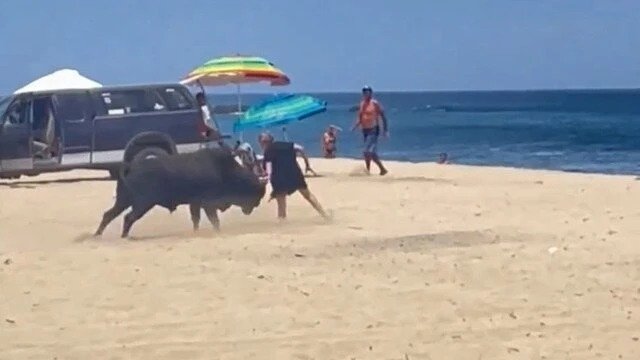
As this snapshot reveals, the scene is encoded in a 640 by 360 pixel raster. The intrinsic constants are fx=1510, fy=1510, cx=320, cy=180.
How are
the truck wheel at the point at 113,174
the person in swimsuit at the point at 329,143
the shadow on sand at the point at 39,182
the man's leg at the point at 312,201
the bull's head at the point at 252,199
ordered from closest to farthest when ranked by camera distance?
the bull's head at the point at 252,199 < the man's leg at the point at 312,201 < the truck wheel at the point at 113,174 < the shadow on sand at the point at 39,182 < the person in swimsuit at the point at 329,143

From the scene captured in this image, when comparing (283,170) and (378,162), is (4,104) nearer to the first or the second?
(378,162)

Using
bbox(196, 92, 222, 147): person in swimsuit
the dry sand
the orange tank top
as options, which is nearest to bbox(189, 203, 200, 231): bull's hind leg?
the dry sand

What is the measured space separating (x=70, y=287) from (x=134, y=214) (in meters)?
3.30

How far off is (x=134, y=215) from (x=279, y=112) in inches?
367

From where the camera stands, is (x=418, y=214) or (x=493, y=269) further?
(x=418, y=214)

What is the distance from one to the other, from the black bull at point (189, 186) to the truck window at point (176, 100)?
24.8ft

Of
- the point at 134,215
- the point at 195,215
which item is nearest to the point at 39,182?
the point at 195,215

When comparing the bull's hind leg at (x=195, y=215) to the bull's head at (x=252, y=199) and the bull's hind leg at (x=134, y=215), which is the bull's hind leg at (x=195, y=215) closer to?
the bull's head at (x=252, y=199)

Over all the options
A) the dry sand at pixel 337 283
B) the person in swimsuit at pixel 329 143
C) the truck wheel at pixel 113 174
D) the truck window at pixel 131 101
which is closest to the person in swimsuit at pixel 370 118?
the truck window at pixel 131 101

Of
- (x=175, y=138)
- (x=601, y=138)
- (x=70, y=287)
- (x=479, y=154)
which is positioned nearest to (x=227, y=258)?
(x=70, y=287)

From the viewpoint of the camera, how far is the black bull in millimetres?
14531

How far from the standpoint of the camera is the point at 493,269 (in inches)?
463

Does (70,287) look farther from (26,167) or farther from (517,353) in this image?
(26,167)

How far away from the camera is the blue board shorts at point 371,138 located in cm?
2308
